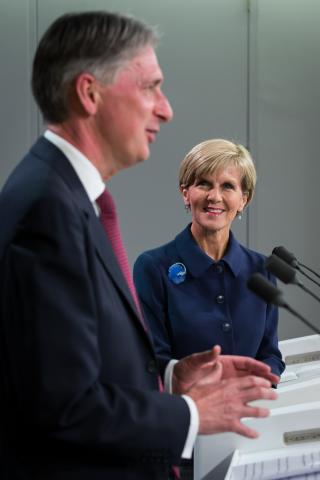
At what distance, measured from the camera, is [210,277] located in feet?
7.08

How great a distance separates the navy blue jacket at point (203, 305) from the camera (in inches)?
81.1

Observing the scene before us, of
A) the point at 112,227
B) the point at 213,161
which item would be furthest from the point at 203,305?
the point at 112,227

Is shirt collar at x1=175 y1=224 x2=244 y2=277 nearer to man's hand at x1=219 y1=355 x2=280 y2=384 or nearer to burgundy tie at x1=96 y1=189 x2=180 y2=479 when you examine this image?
man's hand at x1=219 y1=355 x2=280 y2=384

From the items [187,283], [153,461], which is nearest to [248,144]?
[187,283]

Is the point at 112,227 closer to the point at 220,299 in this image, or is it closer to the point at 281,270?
the point at 281,270

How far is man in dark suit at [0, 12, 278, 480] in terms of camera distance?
1074 millimetres

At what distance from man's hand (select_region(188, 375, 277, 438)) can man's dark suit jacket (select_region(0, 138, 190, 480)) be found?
0.20 ft

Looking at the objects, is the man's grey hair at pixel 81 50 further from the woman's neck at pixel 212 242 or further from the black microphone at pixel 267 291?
the woman's neck at pixel 212 242

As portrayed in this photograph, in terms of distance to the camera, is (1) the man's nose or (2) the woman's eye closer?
(1) the man's nose

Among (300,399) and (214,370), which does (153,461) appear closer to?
(214,370)

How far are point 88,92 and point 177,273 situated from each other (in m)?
0.97

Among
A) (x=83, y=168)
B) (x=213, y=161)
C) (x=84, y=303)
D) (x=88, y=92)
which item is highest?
(x=88, y=92)

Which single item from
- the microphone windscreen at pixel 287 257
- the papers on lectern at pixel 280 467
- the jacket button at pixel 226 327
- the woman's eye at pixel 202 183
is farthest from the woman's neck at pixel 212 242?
the papers on lectern at pixel 280 467

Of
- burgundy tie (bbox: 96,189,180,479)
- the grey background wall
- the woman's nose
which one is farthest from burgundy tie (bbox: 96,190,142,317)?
the grey background wall
